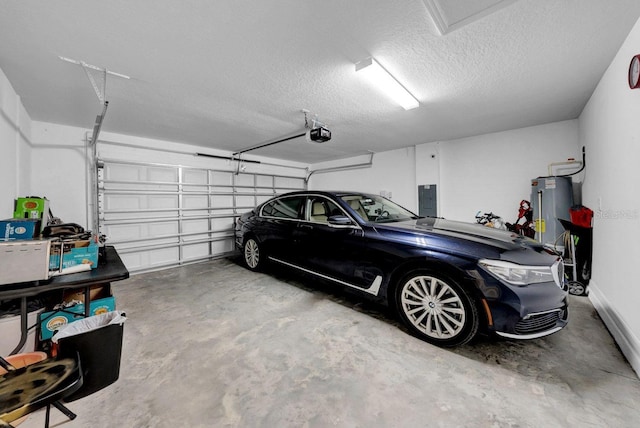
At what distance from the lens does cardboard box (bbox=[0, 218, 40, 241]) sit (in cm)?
180

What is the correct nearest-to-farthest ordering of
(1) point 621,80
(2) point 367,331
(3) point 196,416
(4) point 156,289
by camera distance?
(3) point 196,416
(1) point 621,80
(2) point 367,331
(4) point 156,289

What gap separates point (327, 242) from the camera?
108 inches

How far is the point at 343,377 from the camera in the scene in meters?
1.58

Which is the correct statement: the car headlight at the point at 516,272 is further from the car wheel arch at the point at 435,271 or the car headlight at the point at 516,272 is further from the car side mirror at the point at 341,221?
the car side mirror at the point at 341,221

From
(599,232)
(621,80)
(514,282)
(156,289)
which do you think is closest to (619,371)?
(514,282)

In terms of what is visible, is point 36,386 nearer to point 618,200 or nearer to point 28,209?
point 28,209

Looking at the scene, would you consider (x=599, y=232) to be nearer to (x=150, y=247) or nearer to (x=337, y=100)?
(x=337, y=100)

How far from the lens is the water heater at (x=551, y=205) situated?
3.48 m

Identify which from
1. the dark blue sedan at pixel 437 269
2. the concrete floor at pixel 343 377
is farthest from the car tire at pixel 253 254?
Result: the concrete floor at pixel 343 377

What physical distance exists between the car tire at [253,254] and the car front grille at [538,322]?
10.1 feet

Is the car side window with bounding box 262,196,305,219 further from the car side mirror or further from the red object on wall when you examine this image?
the red object on wall

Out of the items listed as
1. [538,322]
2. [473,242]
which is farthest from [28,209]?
[538,322]

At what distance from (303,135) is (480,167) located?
11.5 ft

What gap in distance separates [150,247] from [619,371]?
5841 millimetres
